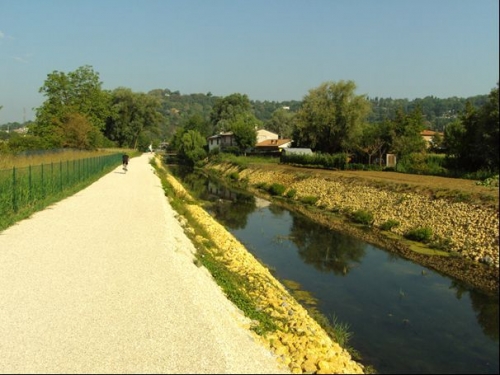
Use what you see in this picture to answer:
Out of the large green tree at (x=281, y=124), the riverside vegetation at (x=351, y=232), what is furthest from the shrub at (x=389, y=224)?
the large green tree at (x=281, y=124)

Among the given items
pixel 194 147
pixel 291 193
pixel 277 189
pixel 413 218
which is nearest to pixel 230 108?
pixel 194 147

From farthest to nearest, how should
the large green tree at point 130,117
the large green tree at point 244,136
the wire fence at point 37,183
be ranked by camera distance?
the large green tree at point 130,117, the large green tree at point 244,136, the wire fence at point 37,183

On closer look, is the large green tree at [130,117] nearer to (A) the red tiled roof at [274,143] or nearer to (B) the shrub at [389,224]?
(A) the red tiled roof at [274,143]

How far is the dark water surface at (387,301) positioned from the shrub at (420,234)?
1.95 meters

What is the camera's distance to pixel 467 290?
1252 centimetres

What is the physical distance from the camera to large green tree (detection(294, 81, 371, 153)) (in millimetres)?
54312

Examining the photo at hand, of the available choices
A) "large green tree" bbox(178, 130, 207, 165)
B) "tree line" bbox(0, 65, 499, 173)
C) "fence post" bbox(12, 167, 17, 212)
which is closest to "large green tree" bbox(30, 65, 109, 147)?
"tree line" bbox(0, 65, 499, 173)

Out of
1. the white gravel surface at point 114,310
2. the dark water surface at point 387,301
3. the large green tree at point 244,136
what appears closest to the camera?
the white gravel surface at point 114,310

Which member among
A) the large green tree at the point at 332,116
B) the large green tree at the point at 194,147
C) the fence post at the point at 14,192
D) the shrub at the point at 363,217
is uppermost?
the large green tree at the point at 332,116

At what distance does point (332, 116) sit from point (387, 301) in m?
45.6

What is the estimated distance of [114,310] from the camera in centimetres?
737

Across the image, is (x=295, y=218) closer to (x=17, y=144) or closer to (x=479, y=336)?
(x=479, y=336)

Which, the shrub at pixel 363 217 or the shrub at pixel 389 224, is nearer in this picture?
the shrub at pixel 389 224

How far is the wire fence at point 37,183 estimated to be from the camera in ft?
54.5
